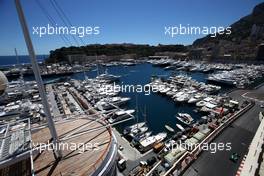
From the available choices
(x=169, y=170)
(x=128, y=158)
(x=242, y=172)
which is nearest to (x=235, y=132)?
(x=242, y=172)

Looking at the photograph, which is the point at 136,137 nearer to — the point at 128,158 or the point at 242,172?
the point at 128,158

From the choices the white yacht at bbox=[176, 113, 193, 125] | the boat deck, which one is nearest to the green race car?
the white yacht at bbox=[176, 113, 193, 125]

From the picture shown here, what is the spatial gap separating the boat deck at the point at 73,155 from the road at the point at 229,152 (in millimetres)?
10839

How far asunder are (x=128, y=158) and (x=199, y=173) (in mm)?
7506

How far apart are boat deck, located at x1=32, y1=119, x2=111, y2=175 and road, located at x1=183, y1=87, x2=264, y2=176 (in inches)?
427

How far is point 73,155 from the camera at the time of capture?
8.21 meters

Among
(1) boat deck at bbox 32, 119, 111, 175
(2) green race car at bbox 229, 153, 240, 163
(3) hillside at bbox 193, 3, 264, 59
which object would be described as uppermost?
(3) hillside at bbox 193, 3, 264, 59

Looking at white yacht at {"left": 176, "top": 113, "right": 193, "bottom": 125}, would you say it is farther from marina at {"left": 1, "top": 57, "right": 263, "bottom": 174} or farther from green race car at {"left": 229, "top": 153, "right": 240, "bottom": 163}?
green race car at {"left": 229, "top": 153, "right": 240, "bottom": 163}

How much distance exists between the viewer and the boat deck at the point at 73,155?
730cm

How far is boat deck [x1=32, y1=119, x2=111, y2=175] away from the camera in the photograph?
287 inches

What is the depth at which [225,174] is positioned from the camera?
16.0 meters

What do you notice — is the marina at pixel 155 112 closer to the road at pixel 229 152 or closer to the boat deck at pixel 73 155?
the boat deck at pixel 73 155

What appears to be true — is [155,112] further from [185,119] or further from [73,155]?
[73,155]

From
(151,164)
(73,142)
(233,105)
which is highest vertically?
(73,142)
